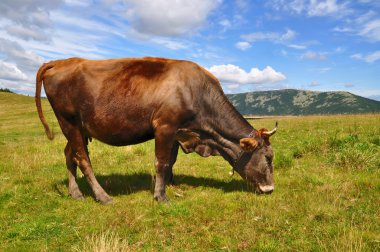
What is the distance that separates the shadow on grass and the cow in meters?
0.76

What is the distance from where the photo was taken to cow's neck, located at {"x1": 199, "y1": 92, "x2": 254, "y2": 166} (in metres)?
8.52

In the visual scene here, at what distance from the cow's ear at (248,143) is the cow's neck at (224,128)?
0.94ft

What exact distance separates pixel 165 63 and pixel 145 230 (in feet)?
13.8

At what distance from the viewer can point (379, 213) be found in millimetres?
6309

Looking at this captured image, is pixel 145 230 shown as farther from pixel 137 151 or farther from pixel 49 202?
pixel 137 151

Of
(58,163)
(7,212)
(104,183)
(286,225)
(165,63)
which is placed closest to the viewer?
A: (286,225)

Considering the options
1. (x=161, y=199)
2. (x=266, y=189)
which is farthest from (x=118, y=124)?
(x=266, y=189)

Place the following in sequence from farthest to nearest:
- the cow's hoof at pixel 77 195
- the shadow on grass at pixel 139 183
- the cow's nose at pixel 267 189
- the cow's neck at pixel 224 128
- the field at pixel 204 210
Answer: the shadow on grass at pixel 139 183
the cow's neck at pixel 224 128
the cow's hoof at pixel 77 195
the cow's nose at pixel 267 189
the field at pixel 204 210

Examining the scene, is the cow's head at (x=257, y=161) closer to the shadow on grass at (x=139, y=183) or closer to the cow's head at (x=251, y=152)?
the cow's head at (x=251, y=152)

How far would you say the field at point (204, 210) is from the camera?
214 inches

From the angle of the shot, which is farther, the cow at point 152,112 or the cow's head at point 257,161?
the cow's head at point 257,161

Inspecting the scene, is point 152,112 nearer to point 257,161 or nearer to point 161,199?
point 161,199

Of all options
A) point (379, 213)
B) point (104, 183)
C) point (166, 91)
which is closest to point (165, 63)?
point (166, 91)

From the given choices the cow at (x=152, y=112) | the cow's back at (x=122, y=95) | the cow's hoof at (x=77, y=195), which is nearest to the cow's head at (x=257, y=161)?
the cow at (x=152, y=112)
